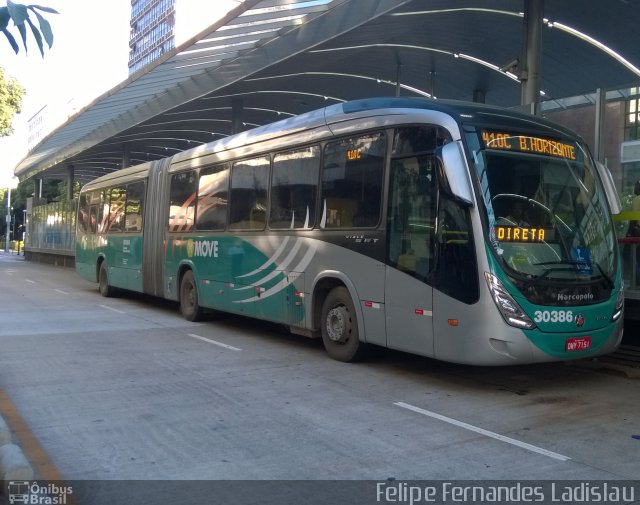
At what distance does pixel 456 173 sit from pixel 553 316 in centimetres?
187

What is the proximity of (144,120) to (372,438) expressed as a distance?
2260 centimetres

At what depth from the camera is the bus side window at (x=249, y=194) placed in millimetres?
10758

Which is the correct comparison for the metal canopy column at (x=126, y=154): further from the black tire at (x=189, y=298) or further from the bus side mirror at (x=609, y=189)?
the bus side mirror at (x=609, y=189)

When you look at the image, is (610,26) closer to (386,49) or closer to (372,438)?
(386,49)

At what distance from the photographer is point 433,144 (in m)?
7.53

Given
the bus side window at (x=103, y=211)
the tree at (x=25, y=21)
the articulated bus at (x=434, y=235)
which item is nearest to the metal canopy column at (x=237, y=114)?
the bus side window at (x=103, y=211)

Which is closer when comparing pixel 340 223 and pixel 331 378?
pixel 331 378

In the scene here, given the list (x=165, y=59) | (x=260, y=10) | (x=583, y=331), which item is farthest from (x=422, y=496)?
(x=165, y=59)

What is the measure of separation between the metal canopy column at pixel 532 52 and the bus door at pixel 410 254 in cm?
831

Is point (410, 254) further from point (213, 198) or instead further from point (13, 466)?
point (213, 198)

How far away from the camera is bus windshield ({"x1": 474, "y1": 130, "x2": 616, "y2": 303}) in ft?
23.2

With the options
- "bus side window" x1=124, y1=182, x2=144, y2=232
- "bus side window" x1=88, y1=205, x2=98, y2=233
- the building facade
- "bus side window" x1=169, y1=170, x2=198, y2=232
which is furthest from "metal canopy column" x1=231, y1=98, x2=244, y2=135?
the building facade

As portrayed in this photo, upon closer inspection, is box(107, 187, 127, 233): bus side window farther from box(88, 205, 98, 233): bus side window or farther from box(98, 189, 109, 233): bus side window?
box(88, 205, 98, 233): bus side window

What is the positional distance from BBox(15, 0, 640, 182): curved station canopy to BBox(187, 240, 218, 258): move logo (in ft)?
18.3
